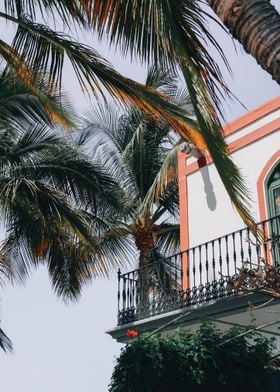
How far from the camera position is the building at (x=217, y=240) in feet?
39.9

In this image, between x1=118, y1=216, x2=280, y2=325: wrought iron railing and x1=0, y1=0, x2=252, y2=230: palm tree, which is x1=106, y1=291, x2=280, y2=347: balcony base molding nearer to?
x1=118, y1=216, x2=280, y2=325: wrought iron railing

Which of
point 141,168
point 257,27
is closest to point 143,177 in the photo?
point 141,168

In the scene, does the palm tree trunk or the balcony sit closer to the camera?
the palm tree trunk

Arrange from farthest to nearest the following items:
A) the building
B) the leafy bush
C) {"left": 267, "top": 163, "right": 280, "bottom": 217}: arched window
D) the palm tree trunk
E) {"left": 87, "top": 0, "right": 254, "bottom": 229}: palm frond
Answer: {"left": 267, "top": 163, "right": 280, "bottom": 217}: arched window
the building
the leafy bush
{"left": 87, "top": 0, "right": 254, "bottom": 229}: palm frond
the palm tree trunk

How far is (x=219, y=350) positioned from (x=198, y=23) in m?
5.48

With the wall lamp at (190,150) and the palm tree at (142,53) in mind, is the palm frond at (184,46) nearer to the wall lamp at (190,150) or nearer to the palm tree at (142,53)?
the palm tree at (142,53)

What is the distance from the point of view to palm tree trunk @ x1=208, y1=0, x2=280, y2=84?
14.2ft

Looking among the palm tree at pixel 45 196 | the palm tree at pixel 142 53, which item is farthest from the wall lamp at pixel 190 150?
the palm tree at pixel 142 53

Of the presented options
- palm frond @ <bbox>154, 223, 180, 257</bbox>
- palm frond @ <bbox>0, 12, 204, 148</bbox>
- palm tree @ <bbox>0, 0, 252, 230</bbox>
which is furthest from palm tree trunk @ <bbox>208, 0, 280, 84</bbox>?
palm frond @ <bbox>154, 223, 180, 257</bbox>

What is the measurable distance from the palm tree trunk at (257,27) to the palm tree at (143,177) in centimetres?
1345

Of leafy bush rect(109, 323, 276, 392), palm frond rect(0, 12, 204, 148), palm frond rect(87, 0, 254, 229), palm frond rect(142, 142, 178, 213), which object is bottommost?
leafy bush rect(109, 323, 276, 392)

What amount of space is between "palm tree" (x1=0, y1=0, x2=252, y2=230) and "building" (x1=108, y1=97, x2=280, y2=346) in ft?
15.9

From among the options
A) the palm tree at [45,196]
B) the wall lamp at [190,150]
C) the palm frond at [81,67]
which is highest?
the wall lamp at [190,150]

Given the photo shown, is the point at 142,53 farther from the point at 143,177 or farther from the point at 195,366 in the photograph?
the point at 143,177
